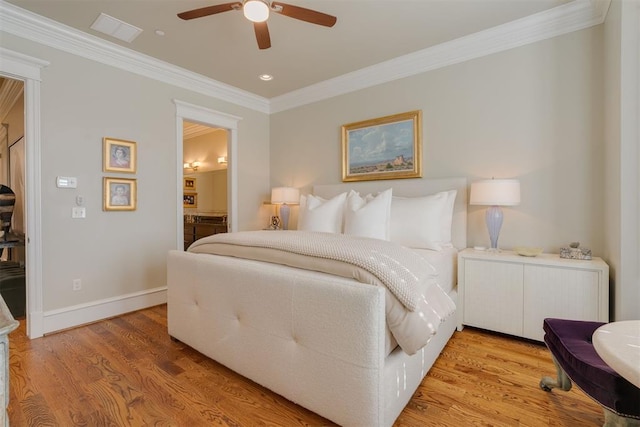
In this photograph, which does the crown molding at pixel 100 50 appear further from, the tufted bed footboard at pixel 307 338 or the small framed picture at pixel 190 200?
the small framed picture at pixel 190 200

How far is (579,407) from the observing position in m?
1.58

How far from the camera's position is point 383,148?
11.4 ft

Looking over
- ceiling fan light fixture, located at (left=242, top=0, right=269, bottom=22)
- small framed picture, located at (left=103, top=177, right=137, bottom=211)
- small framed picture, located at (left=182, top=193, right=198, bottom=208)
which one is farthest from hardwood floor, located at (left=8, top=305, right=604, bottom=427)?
small framed picture, located at (left=182, top=193, right=198, bottom=208)

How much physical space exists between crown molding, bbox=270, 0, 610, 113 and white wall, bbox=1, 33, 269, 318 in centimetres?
188

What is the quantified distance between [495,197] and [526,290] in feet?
2.51

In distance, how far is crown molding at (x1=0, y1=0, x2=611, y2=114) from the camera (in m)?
2.40

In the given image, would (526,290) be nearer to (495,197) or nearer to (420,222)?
(495,197)

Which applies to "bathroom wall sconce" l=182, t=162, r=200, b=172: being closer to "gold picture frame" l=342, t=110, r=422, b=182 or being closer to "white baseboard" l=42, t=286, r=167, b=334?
"white baseboard" l=42, t=286, r=167, b=334

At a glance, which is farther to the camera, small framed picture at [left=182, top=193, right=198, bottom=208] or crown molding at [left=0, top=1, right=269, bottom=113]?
small framed picture at [left=182, top=193, right=198, bottom=208]

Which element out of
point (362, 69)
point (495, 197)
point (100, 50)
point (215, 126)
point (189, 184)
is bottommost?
point (495, 197)

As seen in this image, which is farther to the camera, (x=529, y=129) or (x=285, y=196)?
(x=285, y=196)

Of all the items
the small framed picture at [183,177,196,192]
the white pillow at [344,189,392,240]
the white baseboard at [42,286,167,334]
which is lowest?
the white baseboard at [42,286,167,334]

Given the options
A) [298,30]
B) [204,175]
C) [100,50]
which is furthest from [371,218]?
[204,175]

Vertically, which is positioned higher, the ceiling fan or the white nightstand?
the ceiling fan
